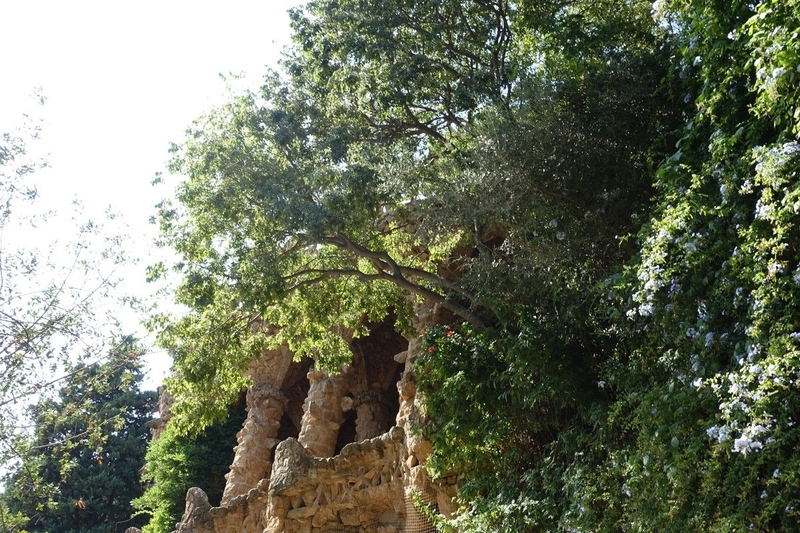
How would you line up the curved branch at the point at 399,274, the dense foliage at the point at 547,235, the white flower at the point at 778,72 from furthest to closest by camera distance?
the curved branch at the point at 399,274, the dense foliage at the point at 547,235, the white flower at the point at 778,72

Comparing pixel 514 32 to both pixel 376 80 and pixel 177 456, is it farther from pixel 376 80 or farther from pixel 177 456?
pixel 177 456

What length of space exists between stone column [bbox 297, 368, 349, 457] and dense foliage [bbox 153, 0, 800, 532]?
3231mm

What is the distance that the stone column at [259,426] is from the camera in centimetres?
1848

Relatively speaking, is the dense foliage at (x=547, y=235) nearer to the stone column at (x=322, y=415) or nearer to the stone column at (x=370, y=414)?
the stone column at (x=322, y=415)

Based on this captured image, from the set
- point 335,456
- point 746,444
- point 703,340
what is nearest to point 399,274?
point 335,456

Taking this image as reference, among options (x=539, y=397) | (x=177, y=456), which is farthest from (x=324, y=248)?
(x=177, y=456)

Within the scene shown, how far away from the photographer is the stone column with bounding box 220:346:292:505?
18.5 metres

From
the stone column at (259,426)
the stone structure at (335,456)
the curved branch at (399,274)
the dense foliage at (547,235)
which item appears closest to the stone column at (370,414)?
the stone structure at (335,456)

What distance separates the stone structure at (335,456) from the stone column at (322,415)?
2 cm

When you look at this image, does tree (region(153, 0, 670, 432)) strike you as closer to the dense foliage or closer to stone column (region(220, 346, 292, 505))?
the dense foliage

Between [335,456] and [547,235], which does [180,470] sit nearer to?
[335,456]

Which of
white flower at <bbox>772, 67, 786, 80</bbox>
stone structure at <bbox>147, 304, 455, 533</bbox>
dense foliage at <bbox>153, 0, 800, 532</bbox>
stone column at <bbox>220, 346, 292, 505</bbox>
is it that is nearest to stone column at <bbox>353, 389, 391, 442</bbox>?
stone structure at <bbox>147, 304, 455, 533</bbox>

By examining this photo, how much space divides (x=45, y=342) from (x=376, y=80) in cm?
592

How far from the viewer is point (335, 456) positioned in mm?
14148
